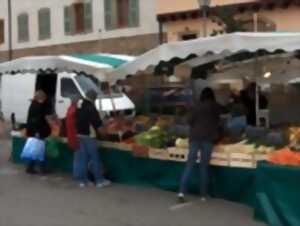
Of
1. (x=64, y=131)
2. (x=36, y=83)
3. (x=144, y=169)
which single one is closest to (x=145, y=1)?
(x=36, y=83)

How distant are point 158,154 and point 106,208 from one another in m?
1.55

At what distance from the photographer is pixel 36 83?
24.8 m

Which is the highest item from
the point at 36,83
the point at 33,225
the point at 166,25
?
the point at 166,25

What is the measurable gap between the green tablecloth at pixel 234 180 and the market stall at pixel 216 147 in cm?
1

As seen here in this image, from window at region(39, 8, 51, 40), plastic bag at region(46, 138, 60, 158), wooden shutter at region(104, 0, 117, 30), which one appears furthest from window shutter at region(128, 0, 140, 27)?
plastic bag at region(46, 138, 60, 158)

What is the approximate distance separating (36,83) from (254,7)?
831 centimetres

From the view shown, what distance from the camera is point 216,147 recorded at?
Result: 1148 cm

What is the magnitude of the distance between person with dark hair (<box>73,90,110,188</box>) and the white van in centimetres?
635

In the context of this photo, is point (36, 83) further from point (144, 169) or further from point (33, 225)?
point (33, 225)

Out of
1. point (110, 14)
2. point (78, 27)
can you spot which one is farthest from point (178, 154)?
point (78, 27)

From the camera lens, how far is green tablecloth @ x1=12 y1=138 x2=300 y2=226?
9.64m

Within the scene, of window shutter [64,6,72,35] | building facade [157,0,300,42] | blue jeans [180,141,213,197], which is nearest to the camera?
blue jeans [180,141,213,197]

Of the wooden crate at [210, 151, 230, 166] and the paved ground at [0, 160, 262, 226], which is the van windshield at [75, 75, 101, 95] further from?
the wooden crate at [210, 151, 230, 166]

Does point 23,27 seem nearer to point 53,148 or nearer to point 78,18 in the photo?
point 78,18
